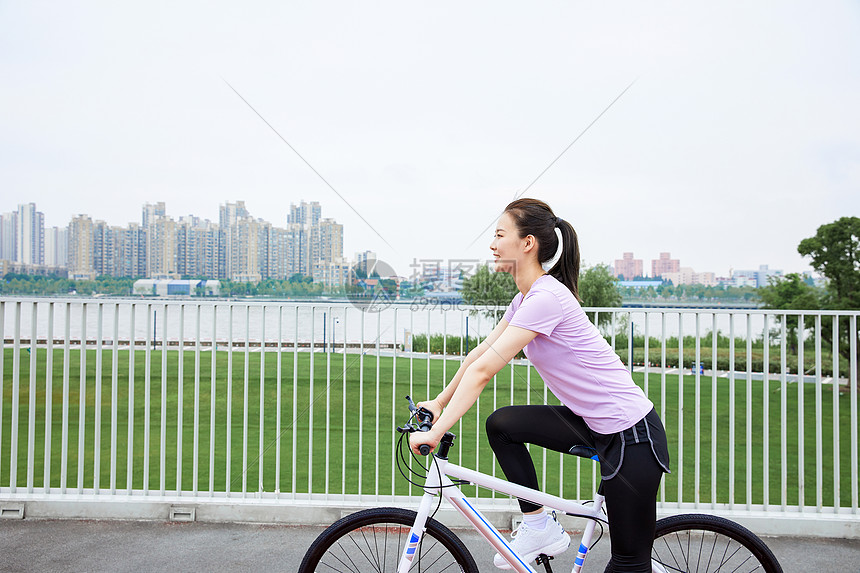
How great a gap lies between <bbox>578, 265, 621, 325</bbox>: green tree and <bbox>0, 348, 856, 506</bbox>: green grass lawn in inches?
65.6

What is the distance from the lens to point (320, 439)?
4320 mm

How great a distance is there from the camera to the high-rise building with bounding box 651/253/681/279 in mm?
4598

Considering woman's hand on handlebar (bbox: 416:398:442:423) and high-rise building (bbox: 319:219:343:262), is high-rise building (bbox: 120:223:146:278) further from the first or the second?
woman's hand on handlebar (bbox: 416:398:442:423)

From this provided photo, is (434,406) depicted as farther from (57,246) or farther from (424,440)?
(57,246)

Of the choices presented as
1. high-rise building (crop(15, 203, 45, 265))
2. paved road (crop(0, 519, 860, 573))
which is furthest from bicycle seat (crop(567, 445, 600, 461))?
high-rise building (crop(15, 203, 45, 265))

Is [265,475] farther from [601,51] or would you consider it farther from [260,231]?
[601,51]

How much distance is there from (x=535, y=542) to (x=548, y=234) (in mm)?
838

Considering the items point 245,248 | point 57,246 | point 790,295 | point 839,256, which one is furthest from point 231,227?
point 790,295

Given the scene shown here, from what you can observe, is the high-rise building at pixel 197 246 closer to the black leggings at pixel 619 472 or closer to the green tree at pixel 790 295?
the black leggings at pixel 619 472

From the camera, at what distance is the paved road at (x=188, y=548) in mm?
1999

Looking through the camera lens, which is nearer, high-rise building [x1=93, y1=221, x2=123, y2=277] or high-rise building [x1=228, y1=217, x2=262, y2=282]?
high-rise building [x1=228, y1=217, x2=262, y2=282]

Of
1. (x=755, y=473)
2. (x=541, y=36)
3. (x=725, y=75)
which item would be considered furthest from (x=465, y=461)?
(x=725, y=75)

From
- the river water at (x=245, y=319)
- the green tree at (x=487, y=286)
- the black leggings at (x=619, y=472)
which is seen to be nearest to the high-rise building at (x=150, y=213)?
the river water at (x=245, y=319)

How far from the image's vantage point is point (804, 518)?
2293 millimetres
